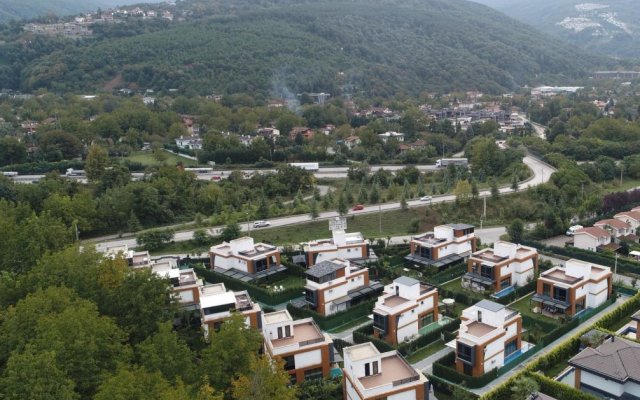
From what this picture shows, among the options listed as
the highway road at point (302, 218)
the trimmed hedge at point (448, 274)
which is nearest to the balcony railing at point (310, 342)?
the trimmed hedge at point (448, 274)

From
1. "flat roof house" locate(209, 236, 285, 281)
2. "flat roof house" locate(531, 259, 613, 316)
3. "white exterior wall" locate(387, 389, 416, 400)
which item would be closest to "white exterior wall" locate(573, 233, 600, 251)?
"flat roof house" locate(531, 259, 613, 316)

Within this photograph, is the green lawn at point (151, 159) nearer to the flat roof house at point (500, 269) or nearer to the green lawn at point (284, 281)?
the green lawn at point (284, 281)

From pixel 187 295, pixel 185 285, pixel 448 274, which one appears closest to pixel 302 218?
pixel 448 274

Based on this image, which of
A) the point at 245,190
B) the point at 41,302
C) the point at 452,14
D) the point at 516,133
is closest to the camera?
the point at 41,302

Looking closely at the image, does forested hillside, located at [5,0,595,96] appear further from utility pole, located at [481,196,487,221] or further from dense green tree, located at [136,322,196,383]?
A: dense green tree, located at [136,322,196,383]

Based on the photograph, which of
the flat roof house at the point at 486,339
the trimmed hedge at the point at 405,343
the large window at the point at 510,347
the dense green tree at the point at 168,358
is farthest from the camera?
the trimmed hedge at the point at 405,343

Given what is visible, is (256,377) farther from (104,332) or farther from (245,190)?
(245,190)

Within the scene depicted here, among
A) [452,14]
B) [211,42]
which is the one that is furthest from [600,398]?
[452,14]
